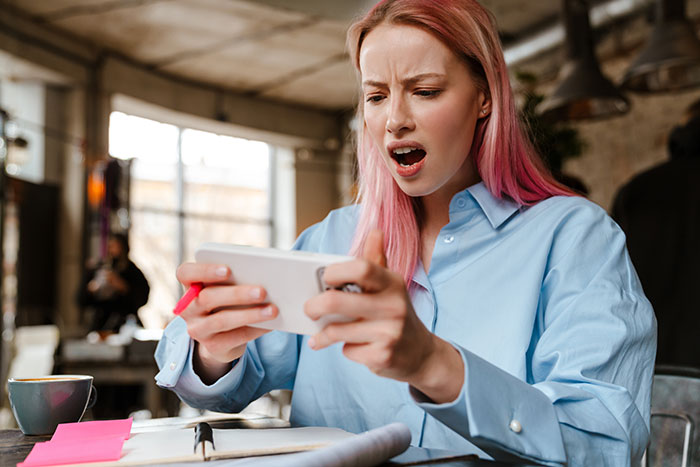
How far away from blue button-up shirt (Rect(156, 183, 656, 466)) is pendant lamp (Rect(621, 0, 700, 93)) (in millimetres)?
2863

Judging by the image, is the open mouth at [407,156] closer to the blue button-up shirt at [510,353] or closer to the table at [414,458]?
the blue button-up shirt at [510,353]

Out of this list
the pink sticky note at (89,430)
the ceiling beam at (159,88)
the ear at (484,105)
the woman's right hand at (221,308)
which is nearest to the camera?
the woman's right hand at (221,308)

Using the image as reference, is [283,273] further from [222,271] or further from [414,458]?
[414,458]

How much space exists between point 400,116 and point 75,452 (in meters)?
0.64

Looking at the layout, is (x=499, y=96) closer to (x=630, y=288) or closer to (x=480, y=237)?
(x=480, y=237)

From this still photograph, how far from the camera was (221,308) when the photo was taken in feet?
2.68

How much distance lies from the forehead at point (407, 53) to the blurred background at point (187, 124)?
2.74 metres

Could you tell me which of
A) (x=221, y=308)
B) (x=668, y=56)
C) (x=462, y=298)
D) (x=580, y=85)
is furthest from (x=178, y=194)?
(x=221, y=308)

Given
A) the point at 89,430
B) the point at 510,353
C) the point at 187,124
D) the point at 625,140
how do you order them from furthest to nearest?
the point at 187,124
the point at 625,140
the point at 510,353
the point at 89,430

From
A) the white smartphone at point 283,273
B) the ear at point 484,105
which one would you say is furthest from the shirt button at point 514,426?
the ear at point 484,105

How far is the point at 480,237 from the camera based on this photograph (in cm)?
112

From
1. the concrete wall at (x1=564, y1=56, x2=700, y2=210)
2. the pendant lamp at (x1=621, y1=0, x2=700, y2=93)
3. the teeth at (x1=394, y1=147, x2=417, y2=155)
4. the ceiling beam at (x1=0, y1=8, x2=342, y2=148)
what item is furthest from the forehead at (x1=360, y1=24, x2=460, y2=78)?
the ceiling beam at (x1=0, y1=8, x2=342, y2=148)

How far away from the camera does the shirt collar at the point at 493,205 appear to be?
1.12 meters

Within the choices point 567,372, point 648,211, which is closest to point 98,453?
point 567,372
